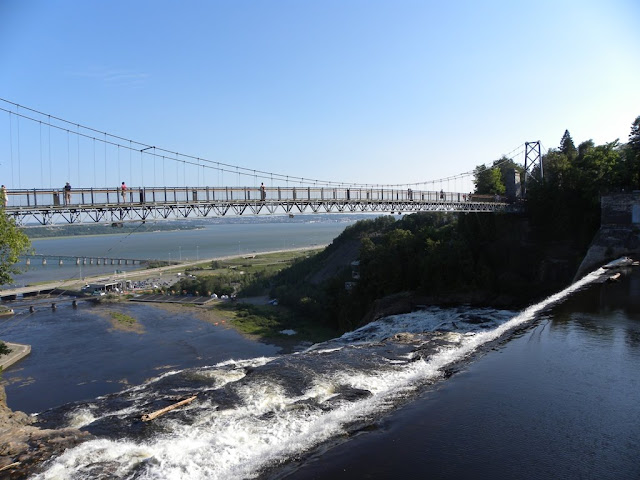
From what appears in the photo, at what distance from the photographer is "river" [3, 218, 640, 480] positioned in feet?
29.6

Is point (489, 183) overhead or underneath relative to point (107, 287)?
overhead

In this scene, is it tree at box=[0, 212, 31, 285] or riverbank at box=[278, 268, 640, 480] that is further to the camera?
tree at box=[0, 212, 31, 285]

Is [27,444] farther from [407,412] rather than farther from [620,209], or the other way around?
[620,209]

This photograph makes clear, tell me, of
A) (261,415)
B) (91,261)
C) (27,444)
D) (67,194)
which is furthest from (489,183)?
(91,261)

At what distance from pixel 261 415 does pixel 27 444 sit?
17.0ft

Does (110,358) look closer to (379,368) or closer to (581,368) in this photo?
(379,368)

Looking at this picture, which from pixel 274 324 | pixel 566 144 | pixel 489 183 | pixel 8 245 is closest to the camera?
pixel 8 245

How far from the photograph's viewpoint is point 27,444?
988cm

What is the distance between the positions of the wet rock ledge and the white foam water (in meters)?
0.37

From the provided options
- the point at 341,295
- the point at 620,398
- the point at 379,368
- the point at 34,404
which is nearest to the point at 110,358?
the point at 34,404

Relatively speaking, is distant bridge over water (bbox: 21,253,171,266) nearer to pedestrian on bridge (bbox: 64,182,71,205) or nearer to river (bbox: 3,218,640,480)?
pedestrian on bridge (bbox: 64,182,71,205)

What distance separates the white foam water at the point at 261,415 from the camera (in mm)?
9102

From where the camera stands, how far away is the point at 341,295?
42.5 m

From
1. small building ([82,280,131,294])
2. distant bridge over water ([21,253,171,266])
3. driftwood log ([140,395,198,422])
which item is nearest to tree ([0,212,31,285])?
driftwood log ([140,395,198,422])
